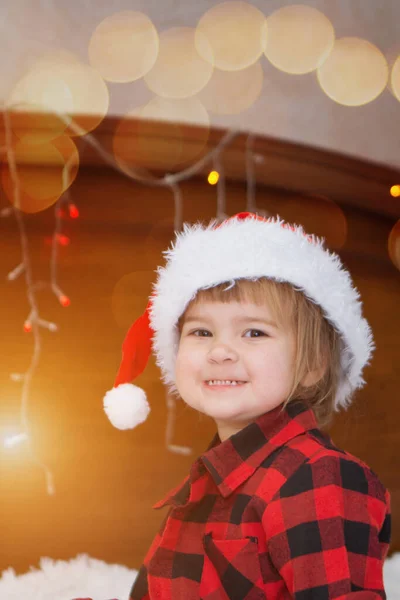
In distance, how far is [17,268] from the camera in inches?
46.2

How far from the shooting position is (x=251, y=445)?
0.72 meters

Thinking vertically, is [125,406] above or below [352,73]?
below

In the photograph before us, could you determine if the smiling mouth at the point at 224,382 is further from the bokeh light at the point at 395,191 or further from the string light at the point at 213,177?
the bokeh light at the point at 395,191

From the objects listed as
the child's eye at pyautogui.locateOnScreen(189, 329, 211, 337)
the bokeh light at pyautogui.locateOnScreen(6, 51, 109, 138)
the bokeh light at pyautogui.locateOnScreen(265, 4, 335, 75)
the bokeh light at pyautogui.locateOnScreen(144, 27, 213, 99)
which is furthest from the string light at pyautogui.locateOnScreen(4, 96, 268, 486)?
the child's eye at pyautogui.locateOnScreen(189, 329, 211, 337)

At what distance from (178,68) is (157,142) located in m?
0.30

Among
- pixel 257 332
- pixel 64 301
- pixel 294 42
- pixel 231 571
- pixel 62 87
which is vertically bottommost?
pixel 231 571

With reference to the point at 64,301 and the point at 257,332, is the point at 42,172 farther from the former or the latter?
the point at 257,332

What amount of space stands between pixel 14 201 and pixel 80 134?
188 millimetres

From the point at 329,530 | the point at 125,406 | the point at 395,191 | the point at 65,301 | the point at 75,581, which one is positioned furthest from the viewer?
the point at 395,191

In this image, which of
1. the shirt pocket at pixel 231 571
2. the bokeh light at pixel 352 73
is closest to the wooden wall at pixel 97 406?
the bokeh light at pixel 352 73

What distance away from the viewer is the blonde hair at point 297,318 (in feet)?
2.48

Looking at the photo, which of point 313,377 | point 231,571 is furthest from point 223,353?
point 231,571

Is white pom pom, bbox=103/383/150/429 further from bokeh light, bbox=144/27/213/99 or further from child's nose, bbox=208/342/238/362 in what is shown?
bokeh light, bbox=144/27/213/99

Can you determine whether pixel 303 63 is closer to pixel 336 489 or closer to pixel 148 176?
pixel 148 176
